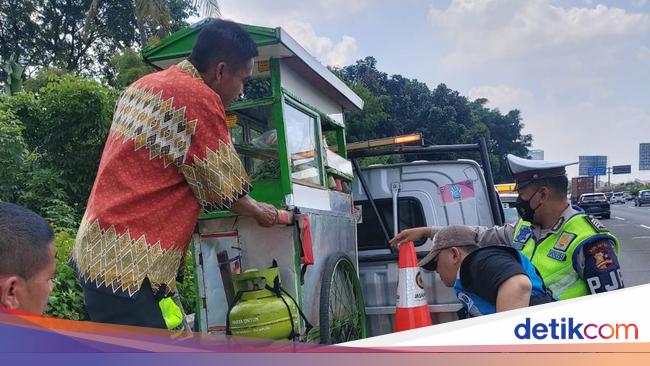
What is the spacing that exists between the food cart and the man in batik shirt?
623 millimetres

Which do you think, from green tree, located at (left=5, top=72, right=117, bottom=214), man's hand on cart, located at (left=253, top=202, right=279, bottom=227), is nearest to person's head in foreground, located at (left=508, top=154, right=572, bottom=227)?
man's hand on cart, located at (left=253, top=202, right=279, bottom=227)

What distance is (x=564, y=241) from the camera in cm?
243

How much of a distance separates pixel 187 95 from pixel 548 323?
129cm

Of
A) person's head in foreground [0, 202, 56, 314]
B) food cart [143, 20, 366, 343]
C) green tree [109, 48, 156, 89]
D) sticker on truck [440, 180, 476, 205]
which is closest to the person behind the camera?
person's head in foreground [0, 202, 56, 314]

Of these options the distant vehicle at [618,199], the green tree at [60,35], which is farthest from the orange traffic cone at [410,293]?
the distant vehicle at [618,199]

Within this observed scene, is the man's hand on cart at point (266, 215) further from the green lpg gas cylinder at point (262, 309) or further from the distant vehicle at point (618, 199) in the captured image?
the distant vehicle at point (618, 199)

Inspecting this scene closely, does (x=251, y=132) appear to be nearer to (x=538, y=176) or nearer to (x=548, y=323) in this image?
(x=538, y=176)

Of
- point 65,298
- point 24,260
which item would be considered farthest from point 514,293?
point 65,298

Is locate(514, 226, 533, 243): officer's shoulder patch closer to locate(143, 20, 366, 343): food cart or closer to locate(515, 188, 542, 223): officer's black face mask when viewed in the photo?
locate(515, 188, 542, 223): officer's black face mask

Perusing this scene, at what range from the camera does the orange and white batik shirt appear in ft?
5.92

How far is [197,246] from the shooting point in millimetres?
2773

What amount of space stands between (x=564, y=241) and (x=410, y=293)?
76 centimetres

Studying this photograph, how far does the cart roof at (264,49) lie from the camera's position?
267 centimetres

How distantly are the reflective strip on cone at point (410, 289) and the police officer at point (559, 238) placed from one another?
0.40m
